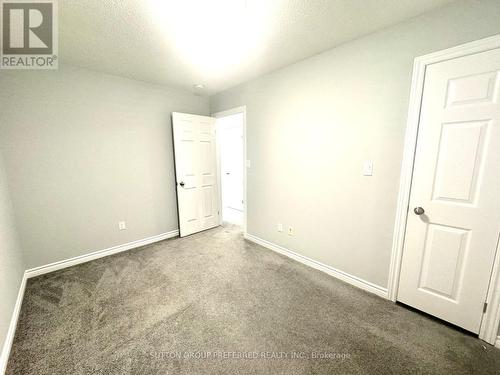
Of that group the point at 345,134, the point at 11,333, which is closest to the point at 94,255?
the point at 11,333

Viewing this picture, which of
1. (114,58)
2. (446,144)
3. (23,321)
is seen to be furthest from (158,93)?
(446,144)

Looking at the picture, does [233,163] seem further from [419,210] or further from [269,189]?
[419,210]

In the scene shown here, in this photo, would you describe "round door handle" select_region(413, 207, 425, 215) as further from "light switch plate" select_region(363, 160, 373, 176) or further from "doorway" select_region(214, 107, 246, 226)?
"doorway" select_region(214, 107, 246, 226)

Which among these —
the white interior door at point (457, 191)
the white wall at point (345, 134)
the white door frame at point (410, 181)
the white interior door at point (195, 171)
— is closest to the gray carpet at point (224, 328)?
the white door frame at point (410, 181)

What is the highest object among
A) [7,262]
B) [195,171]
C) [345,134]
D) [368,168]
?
[345,134]

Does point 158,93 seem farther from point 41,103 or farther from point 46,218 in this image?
point 46,218

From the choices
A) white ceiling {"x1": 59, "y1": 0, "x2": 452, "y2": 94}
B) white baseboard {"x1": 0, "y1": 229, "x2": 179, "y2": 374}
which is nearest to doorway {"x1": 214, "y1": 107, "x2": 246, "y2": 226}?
white baseboard {"x1": 0, "y1": 229, "x2": 179, "y2": 374}

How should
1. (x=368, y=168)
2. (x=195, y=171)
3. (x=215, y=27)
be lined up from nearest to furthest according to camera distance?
(x=215, y=27) → (x=368, y=168) → (x=195, y=171)

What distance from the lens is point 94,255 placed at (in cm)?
261

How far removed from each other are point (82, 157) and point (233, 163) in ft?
10.7

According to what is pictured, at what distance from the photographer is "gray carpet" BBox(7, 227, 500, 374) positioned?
1272 millimetres

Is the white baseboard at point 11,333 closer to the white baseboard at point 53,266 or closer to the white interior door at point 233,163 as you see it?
the white baseboard at point 53,266

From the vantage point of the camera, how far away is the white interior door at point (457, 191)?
133 cm

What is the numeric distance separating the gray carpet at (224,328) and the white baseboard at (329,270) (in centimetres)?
8
